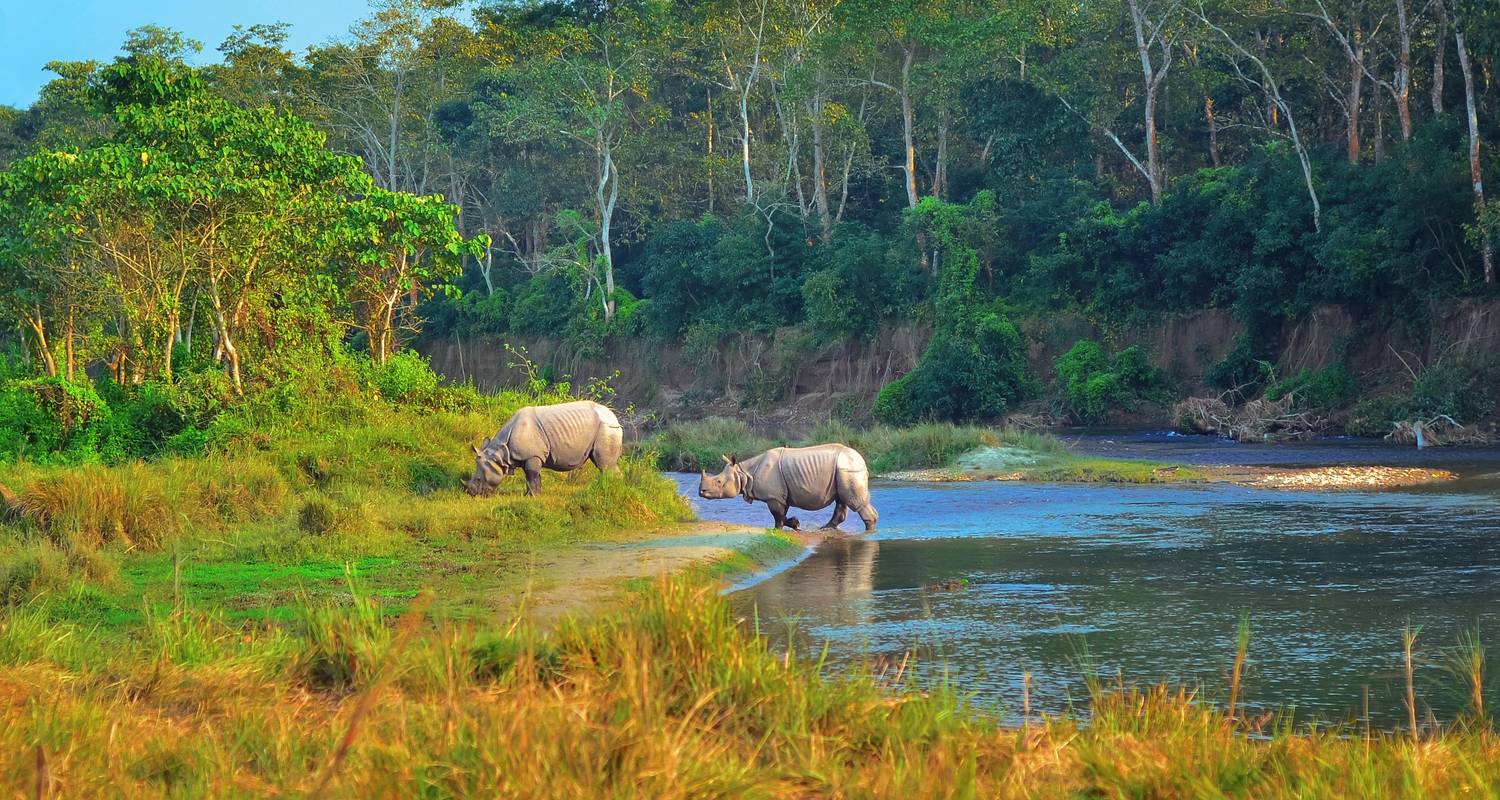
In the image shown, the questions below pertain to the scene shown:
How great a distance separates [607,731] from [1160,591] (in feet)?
27.8

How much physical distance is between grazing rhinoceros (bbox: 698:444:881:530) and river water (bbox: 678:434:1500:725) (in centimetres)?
52

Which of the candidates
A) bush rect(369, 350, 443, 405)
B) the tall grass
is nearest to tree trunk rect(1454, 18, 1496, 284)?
the tall grass

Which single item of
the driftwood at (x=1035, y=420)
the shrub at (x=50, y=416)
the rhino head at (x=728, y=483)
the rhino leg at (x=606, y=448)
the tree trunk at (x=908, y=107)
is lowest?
the driftwood at (x=1035, y=420)

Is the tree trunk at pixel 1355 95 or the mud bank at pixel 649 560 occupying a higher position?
the tree trunk at pixel 1355 95

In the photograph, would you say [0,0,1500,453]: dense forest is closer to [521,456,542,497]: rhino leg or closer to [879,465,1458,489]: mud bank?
[521,456,542,497]: rhino leg

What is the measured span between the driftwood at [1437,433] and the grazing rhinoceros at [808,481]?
18076 millimetres

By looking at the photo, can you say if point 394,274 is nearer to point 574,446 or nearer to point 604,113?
point 574,446

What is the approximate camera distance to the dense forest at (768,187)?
72.0 ft

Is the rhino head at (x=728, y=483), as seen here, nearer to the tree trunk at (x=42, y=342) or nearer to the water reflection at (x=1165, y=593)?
the water reflection at (x=1165, y=593)

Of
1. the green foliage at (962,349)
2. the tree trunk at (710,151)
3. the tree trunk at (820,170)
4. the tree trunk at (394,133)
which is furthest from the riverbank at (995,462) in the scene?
the tree trunk at (394,133)

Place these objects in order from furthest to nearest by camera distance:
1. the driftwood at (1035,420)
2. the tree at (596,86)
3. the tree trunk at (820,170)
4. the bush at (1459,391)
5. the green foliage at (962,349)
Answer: the tree at (596,86)
the tree trunk at (820,170)
the green foliage at (962,349)
the driftwood at (1035,420)
the bush at (1459,391)

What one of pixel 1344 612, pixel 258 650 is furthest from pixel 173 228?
pixel 1344 612

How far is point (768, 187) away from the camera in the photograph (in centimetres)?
5175

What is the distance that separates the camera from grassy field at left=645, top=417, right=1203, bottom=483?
25391mm
